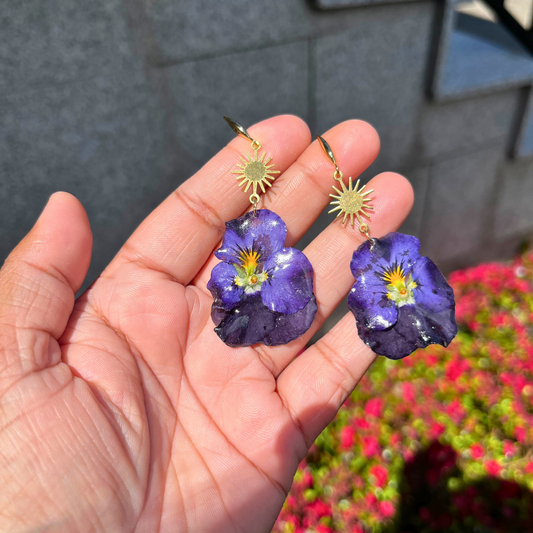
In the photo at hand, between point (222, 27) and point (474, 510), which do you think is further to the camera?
point (474, 510)

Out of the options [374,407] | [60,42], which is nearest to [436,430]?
[374,407]

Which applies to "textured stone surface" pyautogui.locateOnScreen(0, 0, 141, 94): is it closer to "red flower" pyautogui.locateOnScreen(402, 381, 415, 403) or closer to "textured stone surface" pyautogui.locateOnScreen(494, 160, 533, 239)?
"red flower" pyautogui.locateOnScreen(402, 381, 415, 403)

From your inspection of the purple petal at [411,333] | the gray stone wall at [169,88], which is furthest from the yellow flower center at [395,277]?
the gray stone wall at [169,88]

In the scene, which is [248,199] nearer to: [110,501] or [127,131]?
[127,131]

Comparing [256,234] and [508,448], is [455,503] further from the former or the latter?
[256,234]

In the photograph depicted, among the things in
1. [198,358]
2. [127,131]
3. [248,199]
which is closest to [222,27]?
[127,131]

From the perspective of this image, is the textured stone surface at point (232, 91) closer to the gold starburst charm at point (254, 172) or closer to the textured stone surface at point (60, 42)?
the textured stone surface at point (60, 42)
